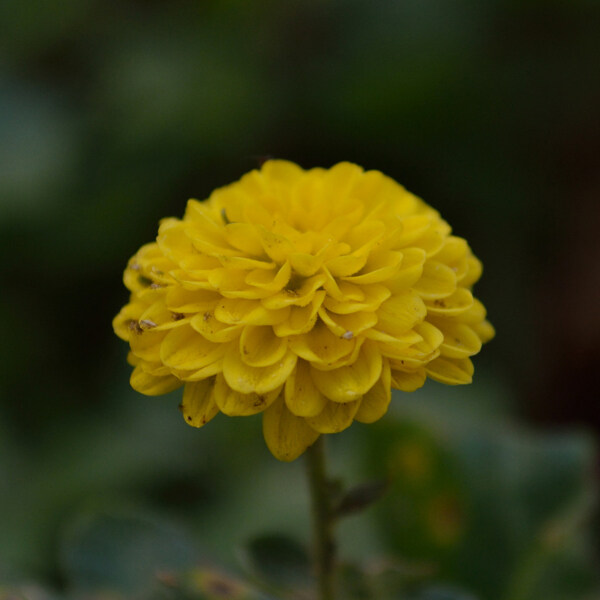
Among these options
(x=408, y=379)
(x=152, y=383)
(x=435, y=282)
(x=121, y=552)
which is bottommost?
(x=121, y=552)

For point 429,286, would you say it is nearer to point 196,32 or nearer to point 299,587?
point 299,587

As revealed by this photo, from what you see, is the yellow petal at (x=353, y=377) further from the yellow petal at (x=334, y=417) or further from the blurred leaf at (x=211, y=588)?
the blurred leaf at (x=211, y=588)

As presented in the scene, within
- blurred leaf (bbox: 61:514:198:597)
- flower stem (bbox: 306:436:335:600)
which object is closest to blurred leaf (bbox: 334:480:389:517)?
flower stem (bbox: 306:436:335:600)

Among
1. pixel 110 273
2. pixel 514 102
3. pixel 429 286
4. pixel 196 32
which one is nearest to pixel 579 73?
pixel 514 102

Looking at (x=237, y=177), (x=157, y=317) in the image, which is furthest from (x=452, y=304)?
(x=237, y=177)

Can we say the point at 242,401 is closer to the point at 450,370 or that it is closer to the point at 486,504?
the point at 450,370

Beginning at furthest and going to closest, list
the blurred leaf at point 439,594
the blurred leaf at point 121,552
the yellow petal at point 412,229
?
the blurred leaf at point 121,552, the blurred leaf at point 439,594, the yellow petal at point 412,229

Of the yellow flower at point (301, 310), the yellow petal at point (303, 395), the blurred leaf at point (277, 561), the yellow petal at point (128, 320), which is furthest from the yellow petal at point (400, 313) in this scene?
the blurred leaf at point (277, 561)
